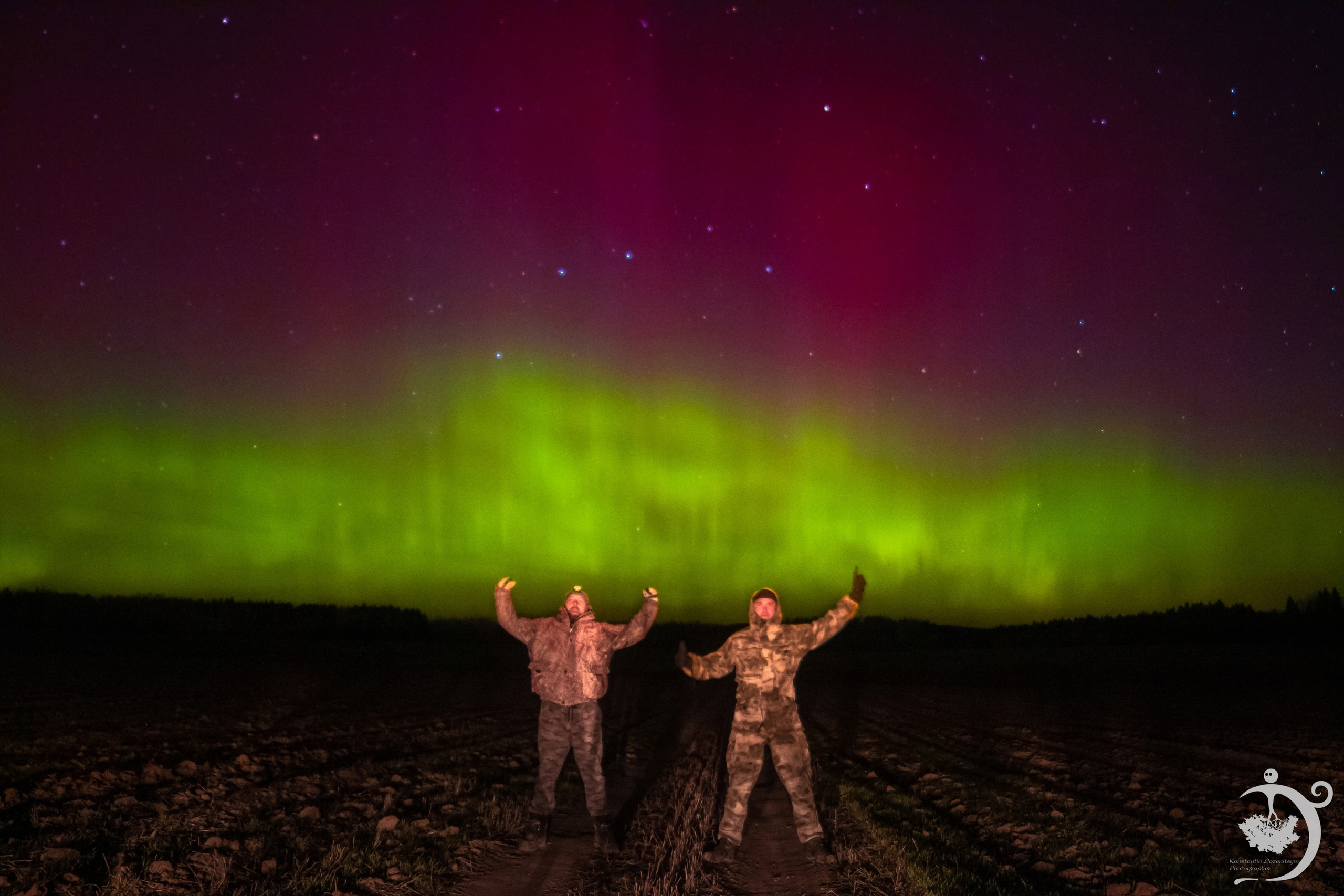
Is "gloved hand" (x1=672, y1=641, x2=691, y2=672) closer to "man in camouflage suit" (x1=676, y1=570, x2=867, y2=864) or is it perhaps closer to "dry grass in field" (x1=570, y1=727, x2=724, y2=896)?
"man in camouflage suit" (x1=676, y1=570, x2=867, y2=864)

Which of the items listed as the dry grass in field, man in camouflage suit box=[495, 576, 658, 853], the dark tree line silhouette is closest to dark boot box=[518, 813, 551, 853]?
man in camouflage suit box=[495, 576, 658, 853]

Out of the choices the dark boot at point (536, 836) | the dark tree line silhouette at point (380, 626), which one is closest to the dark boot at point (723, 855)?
the dark boot at point (536, 836)

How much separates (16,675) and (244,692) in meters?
12.4

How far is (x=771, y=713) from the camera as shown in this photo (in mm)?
7152

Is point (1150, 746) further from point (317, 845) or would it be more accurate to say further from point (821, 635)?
point (317, 845)

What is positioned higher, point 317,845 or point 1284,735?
point 317,845

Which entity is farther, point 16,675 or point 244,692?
point 16,675

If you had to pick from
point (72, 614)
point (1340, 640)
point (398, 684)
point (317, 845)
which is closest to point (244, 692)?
point (398, 684)

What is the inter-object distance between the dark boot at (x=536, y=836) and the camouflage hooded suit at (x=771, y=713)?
5.96ft

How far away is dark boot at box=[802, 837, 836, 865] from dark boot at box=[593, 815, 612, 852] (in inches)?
73.3

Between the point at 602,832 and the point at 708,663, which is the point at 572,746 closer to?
the point at 602,832

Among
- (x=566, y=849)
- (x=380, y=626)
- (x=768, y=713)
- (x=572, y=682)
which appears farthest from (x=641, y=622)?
(x=380, y=626)

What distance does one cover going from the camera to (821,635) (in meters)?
7.12

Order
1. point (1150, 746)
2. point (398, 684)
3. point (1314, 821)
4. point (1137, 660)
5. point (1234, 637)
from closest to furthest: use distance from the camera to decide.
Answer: point (1314, 821) < point (1150, 746) < point (398, 684) < point (1137, 660) < point (1234, 637)
